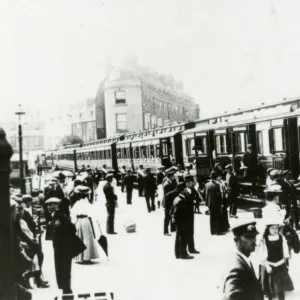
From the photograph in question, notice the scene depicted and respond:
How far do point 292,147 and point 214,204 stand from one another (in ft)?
7.42

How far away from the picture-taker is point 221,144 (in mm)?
10938

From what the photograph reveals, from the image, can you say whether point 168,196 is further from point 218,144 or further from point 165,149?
point 165,149

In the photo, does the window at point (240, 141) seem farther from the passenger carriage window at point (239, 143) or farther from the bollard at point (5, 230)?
the bollard at point (5, 230)

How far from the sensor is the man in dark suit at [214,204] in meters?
7.02

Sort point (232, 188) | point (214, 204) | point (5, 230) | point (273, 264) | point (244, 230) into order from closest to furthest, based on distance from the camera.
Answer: point (244, 230)
point (5, 230)
point (273, 264)
point (214, 204)
point (232, 188)

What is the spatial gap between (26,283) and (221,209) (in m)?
3.65

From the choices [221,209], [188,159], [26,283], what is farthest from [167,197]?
[188,159]

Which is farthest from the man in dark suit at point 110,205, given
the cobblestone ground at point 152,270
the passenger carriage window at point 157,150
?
the passenger carriage window at point 157,150

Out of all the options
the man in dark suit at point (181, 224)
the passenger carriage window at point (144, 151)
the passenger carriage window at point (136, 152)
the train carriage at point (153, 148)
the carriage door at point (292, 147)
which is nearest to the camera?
the man in dark suit at point (181, 224)

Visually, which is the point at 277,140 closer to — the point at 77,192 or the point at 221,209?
the point at 221,209

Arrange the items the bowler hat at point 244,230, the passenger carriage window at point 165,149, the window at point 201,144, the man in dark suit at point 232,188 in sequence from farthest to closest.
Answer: the passenger carriage window at point 165,149
the window at point 201,144
the man in dark suit at point 232,188
the bowler hat at point 244,230

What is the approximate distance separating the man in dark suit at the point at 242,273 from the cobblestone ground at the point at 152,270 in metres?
0.61

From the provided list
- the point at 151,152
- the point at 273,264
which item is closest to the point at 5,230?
the point at 273,264

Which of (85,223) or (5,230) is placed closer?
(5,230)
